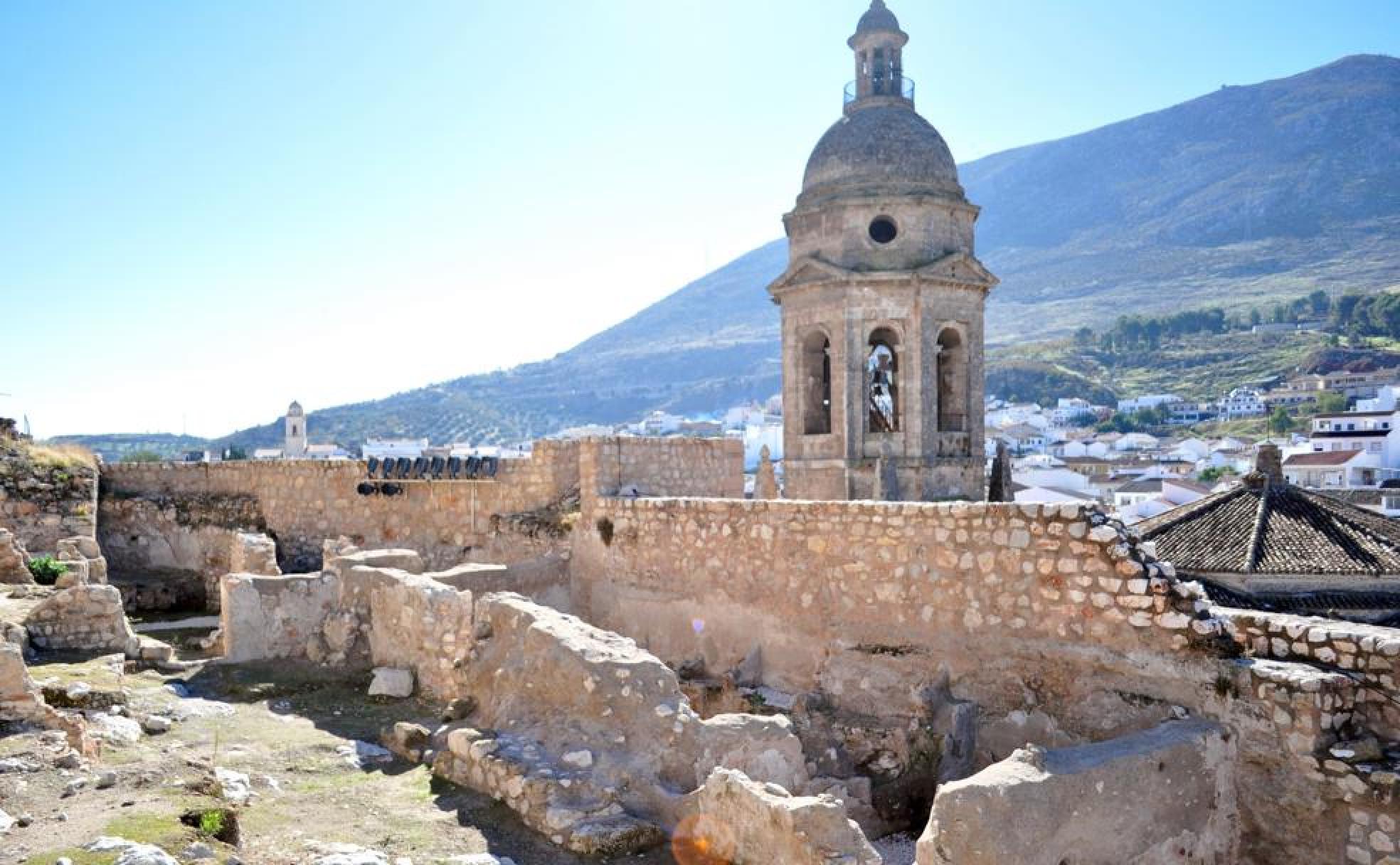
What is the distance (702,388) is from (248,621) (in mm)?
184072

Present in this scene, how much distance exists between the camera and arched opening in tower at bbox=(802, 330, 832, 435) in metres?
18.4

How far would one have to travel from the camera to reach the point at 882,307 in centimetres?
1747

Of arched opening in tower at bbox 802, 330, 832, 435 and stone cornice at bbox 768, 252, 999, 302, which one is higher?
stone cornice at bbox 768, 252, 999, 302

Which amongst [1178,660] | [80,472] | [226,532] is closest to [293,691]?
[1178,660]

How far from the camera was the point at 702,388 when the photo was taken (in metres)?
194

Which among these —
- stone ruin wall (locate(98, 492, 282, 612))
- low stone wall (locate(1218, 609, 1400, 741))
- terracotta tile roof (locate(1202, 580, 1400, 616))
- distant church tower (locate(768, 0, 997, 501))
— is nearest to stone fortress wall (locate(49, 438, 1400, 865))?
low stone wall (locate(1218, 609, 1400, 741))

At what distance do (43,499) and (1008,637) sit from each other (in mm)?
A: 15708

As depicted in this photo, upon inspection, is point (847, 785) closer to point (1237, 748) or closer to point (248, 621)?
point (1237, 748)

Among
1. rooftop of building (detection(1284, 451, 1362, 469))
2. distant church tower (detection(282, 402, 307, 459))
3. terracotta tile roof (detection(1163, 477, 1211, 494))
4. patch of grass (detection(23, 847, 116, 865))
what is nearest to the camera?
patch of grass (detection(23, 847, 116, 865))

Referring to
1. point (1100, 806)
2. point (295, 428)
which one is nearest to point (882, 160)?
point (1100, 806)

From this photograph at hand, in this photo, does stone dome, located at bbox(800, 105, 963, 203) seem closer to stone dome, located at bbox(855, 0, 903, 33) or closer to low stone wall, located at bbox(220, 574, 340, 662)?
stone dome, located at bbox(855, 0, 903, 33)

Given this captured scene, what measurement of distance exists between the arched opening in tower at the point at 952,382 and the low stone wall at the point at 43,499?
1438cm

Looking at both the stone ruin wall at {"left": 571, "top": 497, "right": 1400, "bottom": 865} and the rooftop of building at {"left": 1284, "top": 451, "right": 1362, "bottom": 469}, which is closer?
the stone ruin wall at {"left": 571, "top": 497, "right": 1400, "bottom": 865}

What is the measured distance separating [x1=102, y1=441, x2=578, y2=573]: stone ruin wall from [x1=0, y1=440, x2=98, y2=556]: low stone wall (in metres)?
0.90
